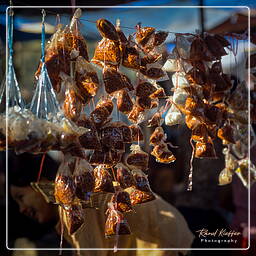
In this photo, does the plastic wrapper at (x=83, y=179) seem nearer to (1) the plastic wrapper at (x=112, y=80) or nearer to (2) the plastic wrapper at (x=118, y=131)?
(2) the plastic wrapper at (x=118, y=131)

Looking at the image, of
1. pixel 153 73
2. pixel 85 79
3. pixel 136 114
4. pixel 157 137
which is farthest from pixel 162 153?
pixel 85 79

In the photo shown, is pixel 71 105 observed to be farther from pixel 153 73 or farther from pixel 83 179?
pixel 153 73

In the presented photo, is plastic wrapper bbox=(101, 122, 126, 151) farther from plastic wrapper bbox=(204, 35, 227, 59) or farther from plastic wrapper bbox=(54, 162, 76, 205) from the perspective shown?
plastic wrapper bbox=(204, 35, 227, 59)

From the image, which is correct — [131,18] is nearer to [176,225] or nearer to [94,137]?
[94,137]

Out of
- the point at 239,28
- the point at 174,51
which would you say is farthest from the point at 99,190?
the point at 239,28

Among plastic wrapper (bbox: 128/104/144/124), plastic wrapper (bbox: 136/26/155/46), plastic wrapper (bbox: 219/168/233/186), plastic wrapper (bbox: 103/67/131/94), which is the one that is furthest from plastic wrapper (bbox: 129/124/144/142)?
plastic wrapper (bbox: 219/168/233/186)

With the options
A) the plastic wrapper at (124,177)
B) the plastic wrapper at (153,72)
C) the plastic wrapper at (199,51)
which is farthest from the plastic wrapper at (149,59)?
the plastic wrapper at (124,177)
